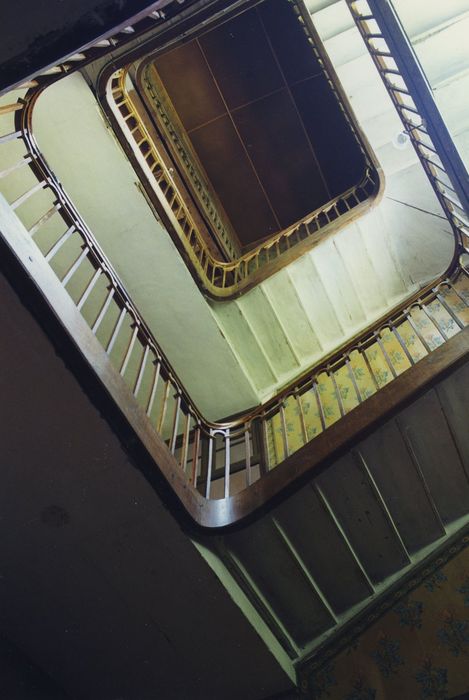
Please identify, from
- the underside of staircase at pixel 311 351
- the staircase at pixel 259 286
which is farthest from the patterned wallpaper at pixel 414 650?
the staircase at pixel 259 286

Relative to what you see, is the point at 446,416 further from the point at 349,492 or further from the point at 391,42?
the point at 391,42

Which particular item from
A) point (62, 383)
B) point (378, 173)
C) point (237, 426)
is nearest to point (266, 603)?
point (237, 426)

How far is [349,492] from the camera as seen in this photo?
280 cm

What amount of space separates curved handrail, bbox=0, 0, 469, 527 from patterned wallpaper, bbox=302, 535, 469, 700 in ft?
3.59

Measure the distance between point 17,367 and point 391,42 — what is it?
8.72ft

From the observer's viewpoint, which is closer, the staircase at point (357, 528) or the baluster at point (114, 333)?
the baluster at point (114, 333)

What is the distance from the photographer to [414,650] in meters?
2.89

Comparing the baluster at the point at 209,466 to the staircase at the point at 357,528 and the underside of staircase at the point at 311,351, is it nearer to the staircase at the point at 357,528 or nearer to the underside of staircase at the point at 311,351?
the underside of staircase at the point at 311,351

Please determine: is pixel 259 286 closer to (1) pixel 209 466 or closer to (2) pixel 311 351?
(2) pixel 311 351

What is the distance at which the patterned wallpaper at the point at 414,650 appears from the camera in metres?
2.80

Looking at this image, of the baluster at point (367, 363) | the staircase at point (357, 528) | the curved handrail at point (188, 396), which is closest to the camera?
the curved handrail at point (188, 396)

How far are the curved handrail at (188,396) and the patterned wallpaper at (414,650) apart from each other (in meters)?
1.10

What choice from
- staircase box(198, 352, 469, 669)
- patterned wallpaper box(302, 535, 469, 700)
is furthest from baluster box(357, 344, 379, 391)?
patterned wallpaper box(302, 535, 469, 700)

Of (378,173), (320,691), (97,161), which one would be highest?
(97,161)
